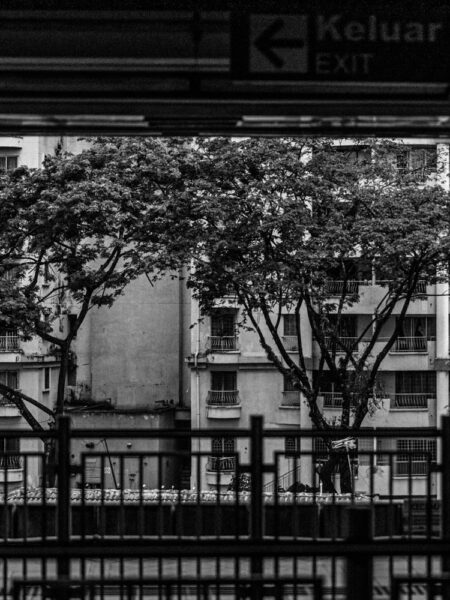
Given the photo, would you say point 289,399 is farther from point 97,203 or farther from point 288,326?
point 97,203

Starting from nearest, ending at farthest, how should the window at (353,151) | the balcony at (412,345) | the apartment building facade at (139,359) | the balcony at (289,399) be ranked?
the window at (353,151)
the balcony at (412,345)
the balcony at (289,399)
the apartment building facade at (139,359)

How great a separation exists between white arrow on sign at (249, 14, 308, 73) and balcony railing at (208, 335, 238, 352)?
76.8ft

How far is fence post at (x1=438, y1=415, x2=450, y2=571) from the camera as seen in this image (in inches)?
207

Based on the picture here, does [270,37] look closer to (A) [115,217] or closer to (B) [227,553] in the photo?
(B) [227,553]

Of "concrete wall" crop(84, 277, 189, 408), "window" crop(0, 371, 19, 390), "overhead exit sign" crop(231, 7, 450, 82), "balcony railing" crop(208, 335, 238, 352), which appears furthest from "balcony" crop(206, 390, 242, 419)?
"overhead exit sign" crop(231, 7, 450, 82)

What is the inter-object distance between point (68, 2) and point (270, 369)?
2393 centimetres

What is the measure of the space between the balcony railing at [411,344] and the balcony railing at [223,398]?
476 centimetres

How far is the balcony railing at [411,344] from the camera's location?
27406 mm

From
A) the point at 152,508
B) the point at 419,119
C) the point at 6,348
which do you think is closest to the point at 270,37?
the point at 419,119

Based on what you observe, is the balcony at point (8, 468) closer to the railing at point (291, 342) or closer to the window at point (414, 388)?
the railing at point (291, 342)

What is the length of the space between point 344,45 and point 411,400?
23.8m

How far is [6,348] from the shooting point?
27547 mm

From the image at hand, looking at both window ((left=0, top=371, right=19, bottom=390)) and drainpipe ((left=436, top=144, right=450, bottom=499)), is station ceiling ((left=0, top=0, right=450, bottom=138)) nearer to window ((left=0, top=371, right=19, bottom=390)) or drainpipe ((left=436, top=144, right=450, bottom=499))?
drainpipe ((left=436, top=144, right=450, bottom=499))

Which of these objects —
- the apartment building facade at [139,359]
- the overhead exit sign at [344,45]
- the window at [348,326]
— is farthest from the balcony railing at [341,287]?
the overhead exit sign at [344,45]
